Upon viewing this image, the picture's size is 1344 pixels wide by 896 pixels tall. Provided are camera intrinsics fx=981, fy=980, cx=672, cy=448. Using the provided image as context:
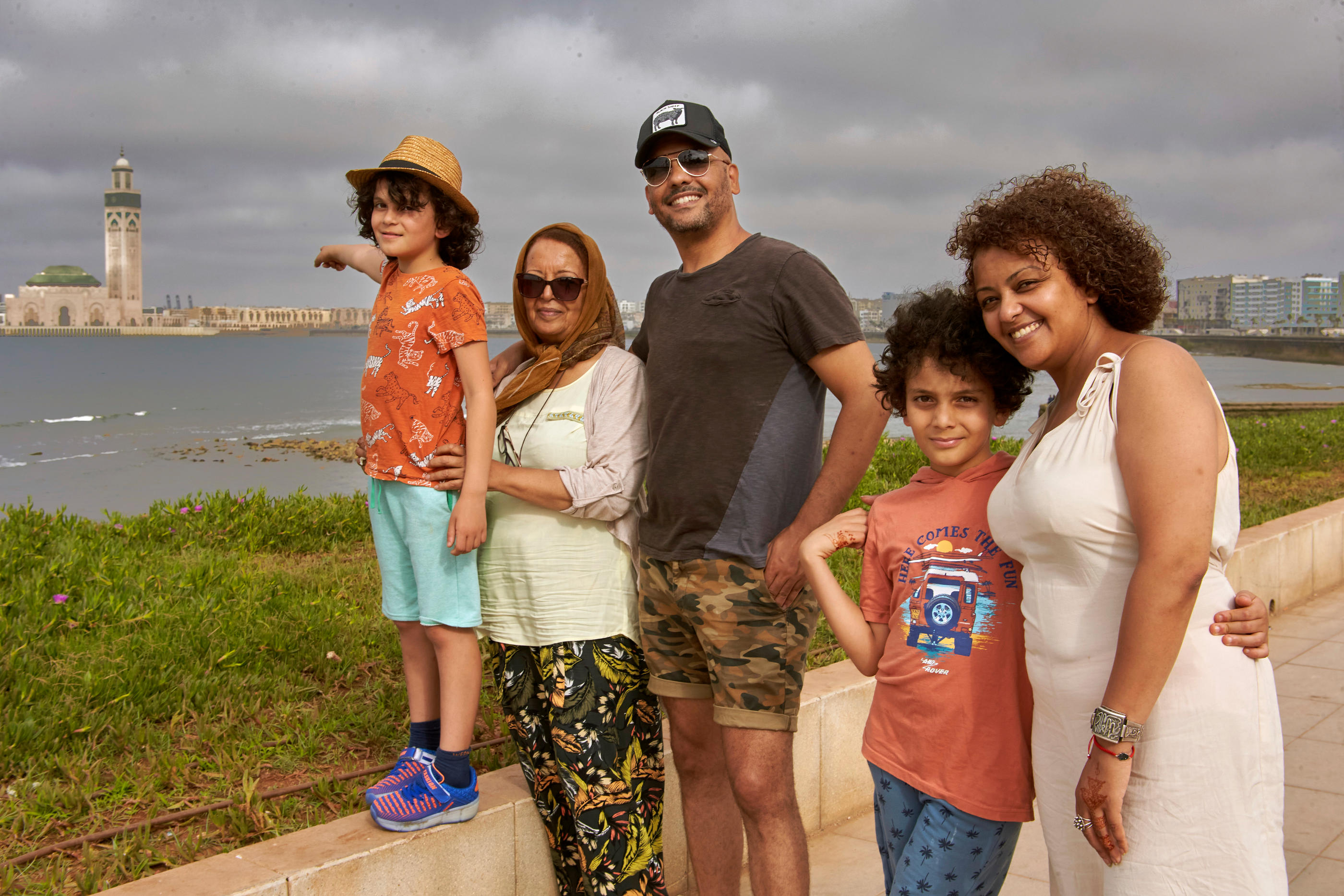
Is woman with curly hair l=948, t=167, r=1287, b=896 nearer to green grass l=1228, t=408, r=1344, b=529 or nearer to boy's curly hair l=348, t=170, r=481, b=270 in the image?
boy's curly hair l=348, t=170, r=481, b=270

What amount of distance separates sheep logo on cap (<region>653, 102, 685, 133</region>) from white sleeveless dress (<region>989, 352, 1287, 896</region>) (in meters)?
1.32

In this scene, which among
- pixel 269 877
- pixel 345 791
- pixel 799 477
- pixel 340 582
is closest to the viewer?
pixel 269 877

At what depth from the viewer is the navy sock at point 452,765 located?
2.61 meters

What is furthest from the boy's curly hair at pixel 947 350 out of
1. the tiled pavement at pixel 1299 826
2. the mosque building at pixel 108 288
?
the mosque building at pixel 108 288

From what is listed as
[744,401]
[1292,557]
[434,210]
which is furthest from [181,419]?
[744,401]

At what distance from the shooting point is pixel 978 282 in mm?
1937

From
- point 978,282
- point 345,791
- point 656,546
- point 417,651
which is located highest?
point 978,282

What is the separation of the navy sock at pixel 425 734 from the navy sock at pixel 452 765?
113 millimetres

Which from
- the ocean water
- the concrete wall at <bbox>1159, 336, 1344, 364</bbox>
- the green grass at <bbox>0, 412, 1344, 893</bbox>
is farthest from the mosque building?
the green grass at <bbox>0, 412, 1344, 893</bbox>

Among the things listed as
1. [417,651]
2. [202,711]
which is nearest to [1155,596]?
[417,651]

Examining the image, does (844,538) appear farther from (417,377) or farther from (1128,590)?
(417,377)

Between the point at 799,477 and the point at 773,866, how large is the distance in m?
0.96

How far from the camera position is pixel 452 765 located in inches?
103

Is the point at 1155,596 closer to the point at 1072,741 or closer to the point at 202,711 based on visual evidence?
the point at 1072,741
